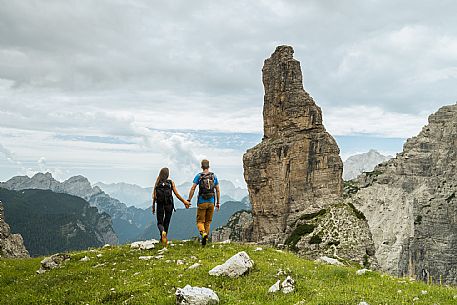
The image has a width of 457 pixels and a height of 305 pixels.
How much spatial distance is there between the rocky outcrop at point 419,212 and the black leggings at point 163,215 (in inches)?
5518

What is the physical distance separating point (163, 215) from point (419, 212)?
172 meters

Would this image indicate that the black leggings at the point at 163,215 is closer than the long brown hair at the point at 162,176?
No

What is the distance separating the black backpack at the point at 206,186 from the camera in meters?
20.3

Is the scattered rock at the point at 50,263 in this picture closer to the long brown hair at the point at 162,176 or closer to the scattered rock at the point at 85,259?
the scattered rock at the point at 85,259

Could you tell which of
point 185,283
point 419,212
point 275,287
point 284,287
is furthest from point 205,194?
point 419,212

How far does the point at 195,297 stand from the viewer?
10.3 m

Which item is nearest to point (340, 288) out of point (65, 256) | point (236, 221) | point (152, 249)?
point (152, 249)

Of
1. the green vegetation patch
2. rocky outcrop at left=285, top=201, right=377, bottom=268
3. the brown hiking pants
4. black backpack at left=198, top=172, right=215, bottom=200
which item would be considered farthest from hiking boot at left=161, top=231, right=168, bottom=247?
the green vegetation patch

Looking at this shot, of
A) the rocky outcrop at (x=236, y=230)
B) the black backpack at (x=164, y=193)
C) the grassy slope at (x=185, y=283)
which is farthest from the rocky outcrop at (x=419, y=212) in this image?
the grassy slope at (x=185, y=283)

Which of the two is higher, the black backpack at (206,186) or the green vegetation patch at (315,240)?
the black backpack at (206,186)

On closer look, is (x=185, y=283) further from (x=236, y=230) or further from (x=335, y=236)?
(x=236, y=230)

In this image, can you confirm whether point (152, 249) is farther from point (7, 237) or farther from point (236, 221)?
point (236, 221)

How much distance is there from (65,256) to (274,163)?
89.3 m

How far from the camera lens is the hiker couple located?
20.4 metres
